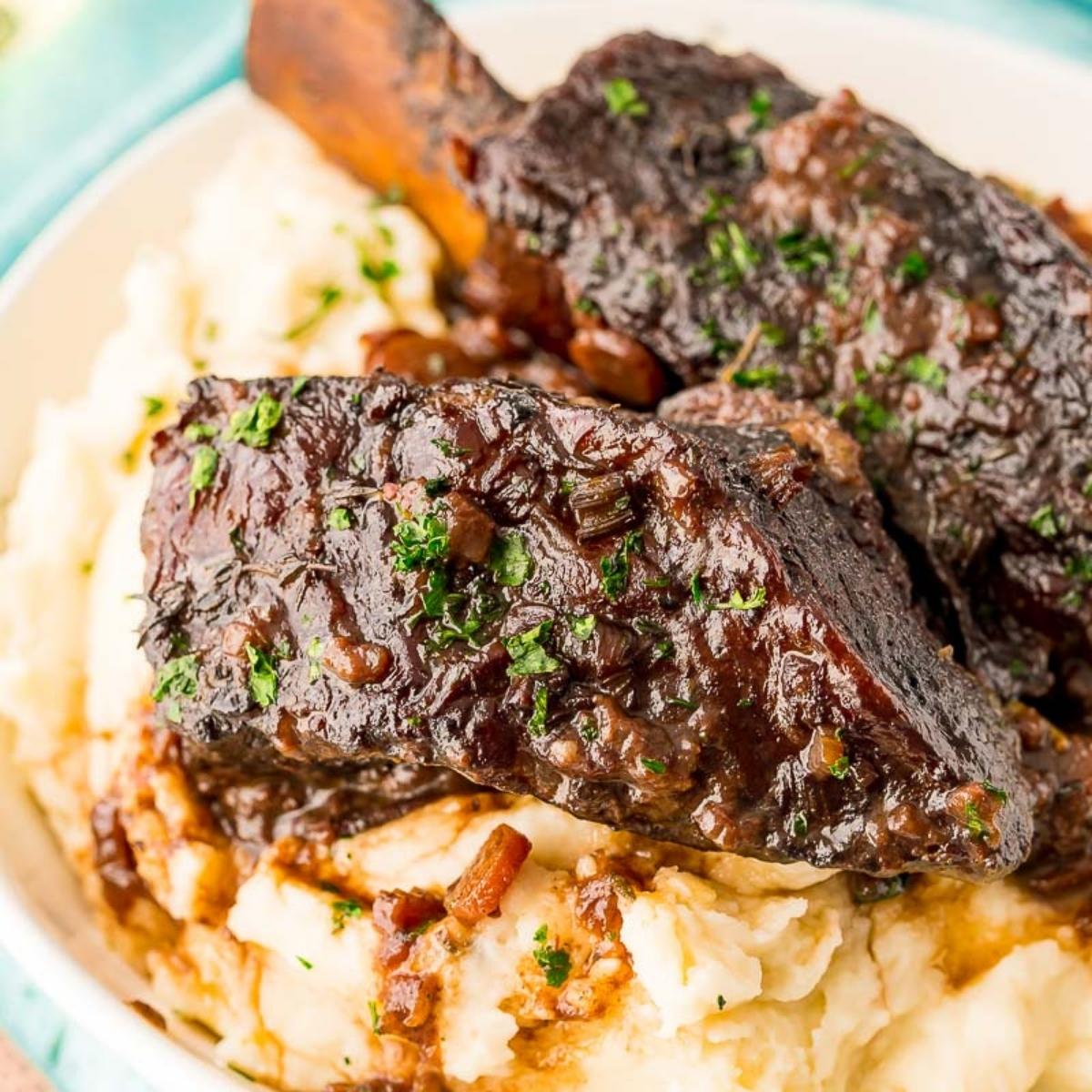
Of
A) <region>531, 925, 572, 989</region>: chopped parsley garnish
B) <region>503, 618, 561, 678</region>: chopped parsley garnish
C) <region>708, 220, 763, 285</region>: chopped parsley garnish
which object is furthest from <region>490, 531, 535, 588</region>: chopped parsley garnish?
<region>708, 220, 763, 285</region>: chopped parsley garnish

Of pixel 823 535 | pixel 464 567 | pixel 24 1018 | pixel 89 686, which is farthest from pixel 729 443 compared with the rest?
pixel 24 1018

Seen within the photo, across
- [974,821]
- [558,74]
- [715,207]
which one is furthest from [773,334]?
[558,74]

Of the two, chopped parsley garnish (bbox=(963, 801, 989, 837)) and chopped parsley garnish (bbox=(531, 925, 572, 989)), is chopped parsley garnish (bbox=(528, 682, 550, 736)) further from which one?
chopped parsley garnish (bbox=(963, 801, 989, 837))

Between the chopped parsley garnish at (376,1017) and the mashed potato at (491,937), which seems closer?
the mashed potato at (491,937)

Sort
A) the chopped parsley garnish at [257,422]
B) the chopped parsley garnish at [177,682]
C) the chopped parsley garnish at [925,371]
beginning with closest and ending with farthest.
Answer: the chopped parsley garnish at [177,682] → the chopped parsley garnish at [257,422] → the chopped parsley garnish at [925,371]

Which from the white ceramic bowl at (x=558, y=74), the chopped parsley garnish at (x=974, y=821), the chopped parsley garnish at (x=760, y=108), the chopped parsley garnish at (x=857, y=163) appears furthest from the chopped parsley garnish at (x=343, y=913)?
the chopped parsley garnish at (x=760, y=108)

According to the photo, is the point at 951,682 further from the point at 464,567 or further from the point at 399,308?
the point at 399,308

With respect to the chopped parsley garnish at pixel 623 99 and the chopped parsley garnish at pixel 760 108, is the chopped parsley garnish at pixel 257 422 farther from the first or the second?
the chopped parsley garnish at pixel 760 108
